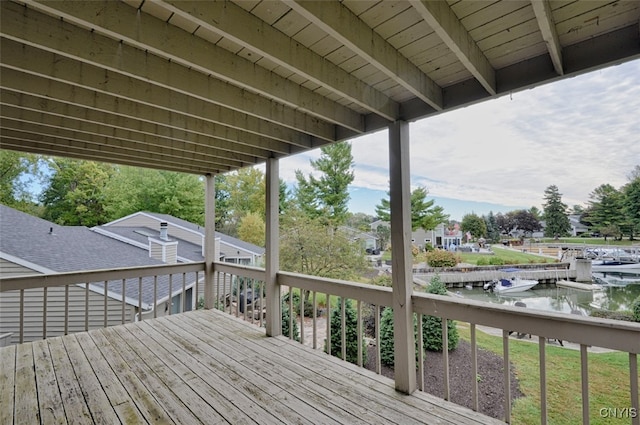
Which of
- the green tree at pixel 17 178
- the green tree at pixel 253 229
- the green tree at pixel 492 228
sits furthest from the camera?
the green tree at pixel 253 229

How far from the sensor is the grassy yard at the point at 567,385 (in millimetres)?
2846

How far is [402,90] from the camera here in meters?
2.42

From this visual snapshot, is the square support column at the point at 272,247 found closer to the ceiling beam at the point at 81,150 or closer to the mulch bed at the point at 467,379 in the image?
the ceiling beam at the point at 81,150

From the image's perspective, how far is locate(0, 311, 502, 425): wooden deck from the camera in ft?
7.21

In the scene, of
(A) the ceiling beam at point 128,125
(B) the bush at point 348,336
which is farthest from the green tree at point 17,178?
(B) the bush at point 348,336

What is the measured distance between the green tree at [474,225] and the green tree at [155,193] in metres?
12.1

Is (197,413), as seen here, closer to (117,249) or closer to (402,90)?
(402,90)

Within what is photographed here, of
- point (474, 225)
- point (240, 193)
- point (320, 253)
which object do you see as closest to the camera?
point (474, 225)

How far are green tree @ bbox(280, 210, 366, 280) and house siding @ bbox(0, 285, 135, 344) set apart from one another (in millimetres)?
3741

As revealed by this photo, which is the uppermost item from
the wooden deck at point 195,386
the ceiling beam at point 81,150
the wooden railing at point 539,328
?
the ceiling beam at point 81,150

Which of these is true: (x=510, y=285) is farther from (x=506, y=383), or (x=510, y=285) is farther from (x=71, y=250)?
(x=71, y=250)

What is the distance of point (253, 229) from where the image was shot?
1137cm

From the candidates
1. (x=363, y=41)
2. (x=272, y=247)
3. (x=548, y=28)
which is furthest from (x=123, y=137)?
(x=548, y=28)

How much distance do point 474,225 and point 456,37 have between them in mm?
2795
